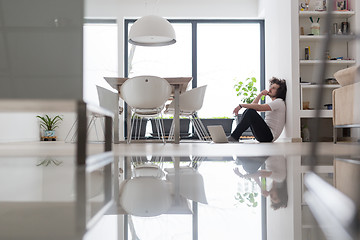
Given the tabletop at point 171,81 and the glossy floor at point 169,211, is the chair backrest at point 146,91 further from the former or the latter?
the glossy floor at point 169,211

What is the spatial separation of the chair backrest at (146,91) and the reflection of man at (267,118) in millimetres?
1116

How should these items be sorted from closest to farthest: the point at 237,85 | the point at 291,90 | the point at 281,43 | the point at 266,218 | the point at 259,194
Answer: the point at 266,218
the point at 259,194
the point at 291,90
the point at 281,43
the point at 237,85

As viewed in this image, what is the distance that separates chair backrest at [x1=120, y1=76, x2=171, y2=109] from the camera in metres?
3.63

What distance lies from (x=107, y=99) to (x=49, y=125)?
2265 mm

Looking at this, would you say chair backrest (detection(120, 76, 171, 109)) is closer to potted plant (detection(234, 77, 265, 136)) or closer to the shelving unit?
the shelving unit

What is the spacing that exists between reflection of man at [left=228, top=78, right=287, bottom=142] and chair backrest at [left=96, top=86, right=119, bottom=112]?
134cm

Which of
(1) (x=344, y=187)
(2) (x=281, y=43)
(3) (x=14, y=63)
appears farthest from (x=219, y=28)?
(1) (x=344, y=187)

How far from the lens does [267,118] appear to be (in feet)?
15.9

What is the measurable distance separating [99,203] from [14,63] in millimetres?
4495

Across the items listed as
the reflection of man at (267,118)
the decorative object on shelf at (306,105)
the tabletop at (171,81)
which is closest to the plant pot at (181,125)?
the reflection of man at (267,118)

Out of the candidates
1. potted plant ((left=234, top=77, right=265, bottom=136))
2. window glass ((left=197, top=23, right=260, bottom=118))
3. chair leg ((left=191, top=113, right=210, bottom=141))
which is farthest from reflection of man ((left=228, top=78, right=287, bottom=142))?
window glass ((left=197, top=23, right=260, bottom=118))

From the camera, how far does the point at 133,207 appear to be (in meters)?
0.49

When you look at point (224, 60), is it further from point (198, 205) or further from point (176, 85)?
point (198, 205)

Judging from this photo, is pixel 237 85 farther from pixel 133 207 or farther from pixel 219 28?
pixel 133 207
